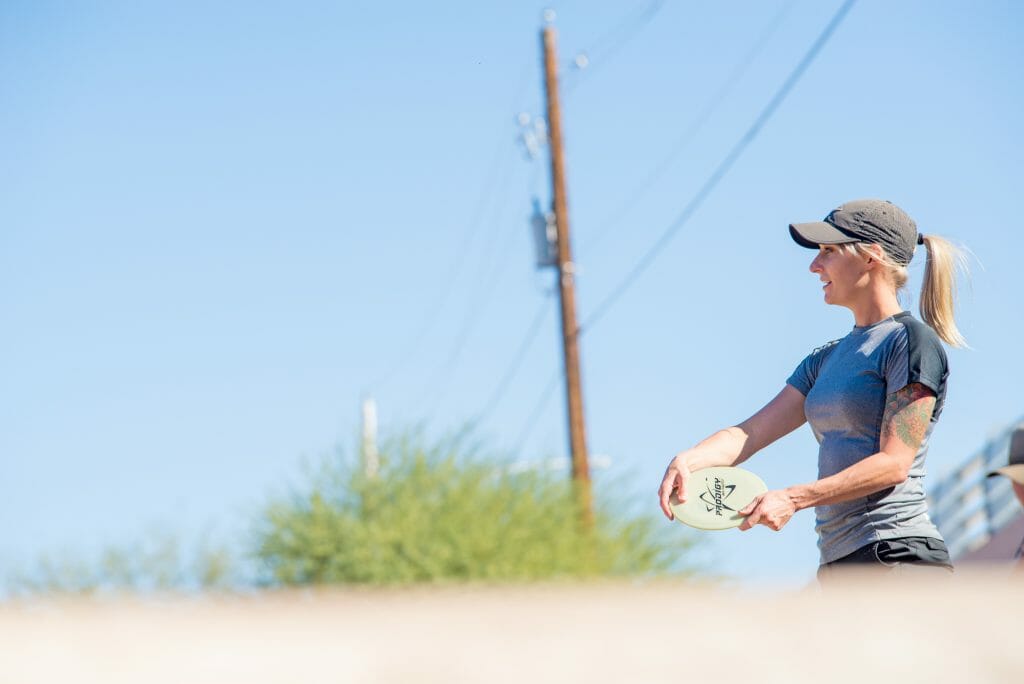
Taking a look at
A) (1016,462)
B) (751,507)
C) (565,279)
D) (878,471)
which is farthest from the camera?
(565,279)

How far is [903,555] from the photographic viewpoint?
3246mm

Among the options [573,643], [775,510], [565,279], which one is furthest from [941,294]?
[565,279]

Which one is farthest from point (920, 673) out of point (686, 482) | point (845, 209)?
point (845, 209)

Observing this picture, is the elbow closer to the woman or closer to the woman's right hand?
the woman

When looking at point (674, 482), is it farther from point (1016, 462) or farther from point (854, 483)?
point (1016, 462)

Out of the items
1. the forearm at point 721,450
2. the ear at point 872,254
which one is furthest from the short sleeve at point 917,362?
the forearm at point 721,450

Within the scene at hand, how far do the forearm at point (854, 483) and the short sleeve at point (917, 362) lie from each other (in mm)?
190

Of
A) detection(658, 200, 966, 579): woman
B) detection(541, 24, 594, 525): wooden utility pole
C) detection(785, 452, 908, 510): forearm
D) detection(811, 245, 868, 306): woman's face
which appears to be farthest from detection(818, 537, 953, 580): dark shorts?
detection(541, 24, 594, 525): wooden utility pole

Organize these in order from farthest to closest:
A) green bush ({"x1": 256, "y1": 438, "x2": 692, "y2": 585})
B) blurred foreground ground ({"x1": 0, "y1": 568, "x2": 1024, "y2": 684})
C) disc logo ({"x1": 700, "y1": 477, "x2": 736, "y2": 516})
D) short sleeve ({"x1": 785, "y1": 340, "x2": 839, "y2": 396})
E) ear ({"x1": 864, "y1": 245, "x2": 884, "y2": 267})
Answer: green bush ({"x1": 256, "y1": 438, "x2": 692, "y2": 585})
short sleeve ({"x1": 785, "y1": 340, "x2": 839, "y2": 396})
ear ({"x1": 864, "y1": 245, "x2": 884, "y2": 267})
disc logo ({"x1": 700, "y1": 477, "x2": 736, "y2": 516})
blurred foreground ground ({"x1": 0, "y1": 568, "x2": 1024, "y2": 684})

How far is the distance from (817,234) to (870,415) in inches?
20.5

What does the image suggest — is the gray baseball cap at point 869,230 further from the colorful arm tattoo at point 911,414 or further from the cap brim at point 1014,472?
the cap brim at point 1014,472

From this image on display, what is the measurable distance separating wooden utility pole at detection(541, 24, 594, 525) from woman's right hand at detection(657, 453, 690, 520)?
1261 cm

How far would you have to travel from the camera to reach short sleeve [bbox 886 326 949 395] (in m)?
3.23

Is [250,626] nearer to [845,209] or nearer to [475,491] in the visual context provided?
[845,209]
